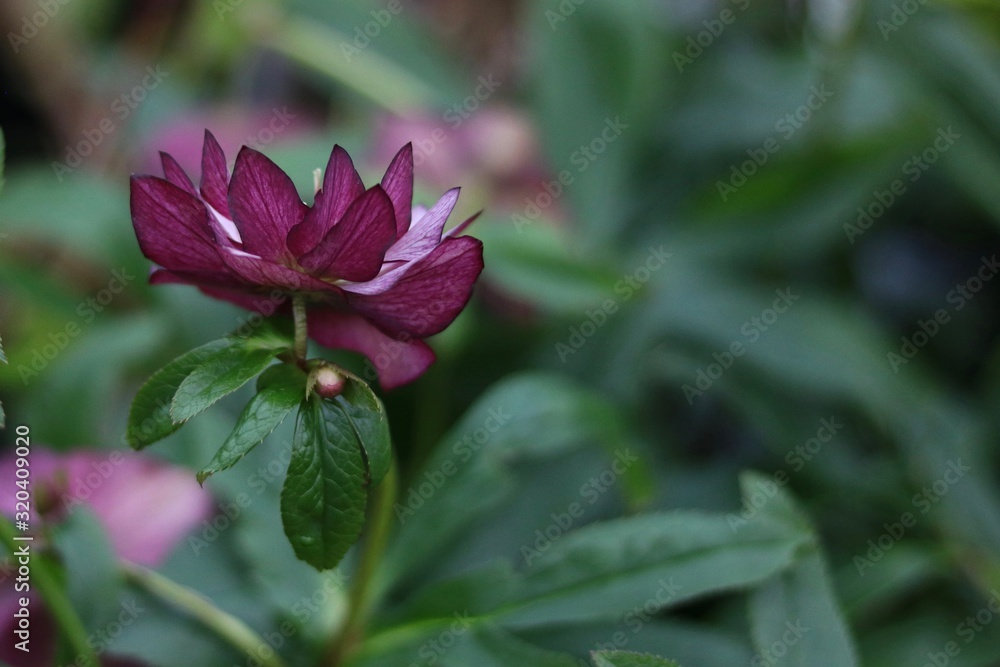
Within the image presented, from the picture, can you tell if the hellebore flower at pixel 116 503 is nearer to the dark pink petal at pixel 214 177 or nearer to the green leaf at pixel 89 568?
the green leaf at pixel 89 568

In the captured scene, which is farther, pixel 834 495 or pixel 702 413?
pixel 702 413

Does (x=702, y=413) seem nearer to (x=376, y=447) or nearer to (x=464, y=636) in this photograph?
(x=464, y=636)

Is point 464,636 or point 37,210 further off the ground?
point 464,636

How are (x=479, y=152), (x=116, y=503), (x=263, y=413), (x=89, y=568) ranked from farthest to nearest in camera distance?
(x=479, y=152) < (x=116, y=503) < (x=89, y=568) < (x=263, y=413)

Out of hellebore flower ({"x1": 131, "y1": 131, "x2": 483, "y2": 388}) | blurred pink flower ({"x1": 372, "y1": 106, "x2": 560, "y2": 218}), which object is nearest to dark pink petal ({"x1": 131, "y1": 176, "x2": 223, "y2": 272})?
hellebore flower ({"x1": 131, "y1": 131, "x2": 483, "y2": 388})

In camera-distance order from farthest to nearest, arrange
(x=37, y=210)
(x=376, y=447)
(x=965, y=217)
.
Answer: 1. (x=965, y=217)
2. (x=37, y=210)
3. (x=376, y=447)

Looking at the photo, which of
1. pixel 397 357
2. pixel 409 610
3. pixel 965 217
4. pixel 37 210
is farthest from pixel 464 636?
pixel 965 217

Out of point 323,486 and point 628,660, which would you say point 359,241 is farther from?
point 628,660

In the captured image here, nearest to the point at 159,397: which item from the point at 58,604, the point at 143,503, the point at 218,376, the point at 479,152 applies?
the point at 218,376
